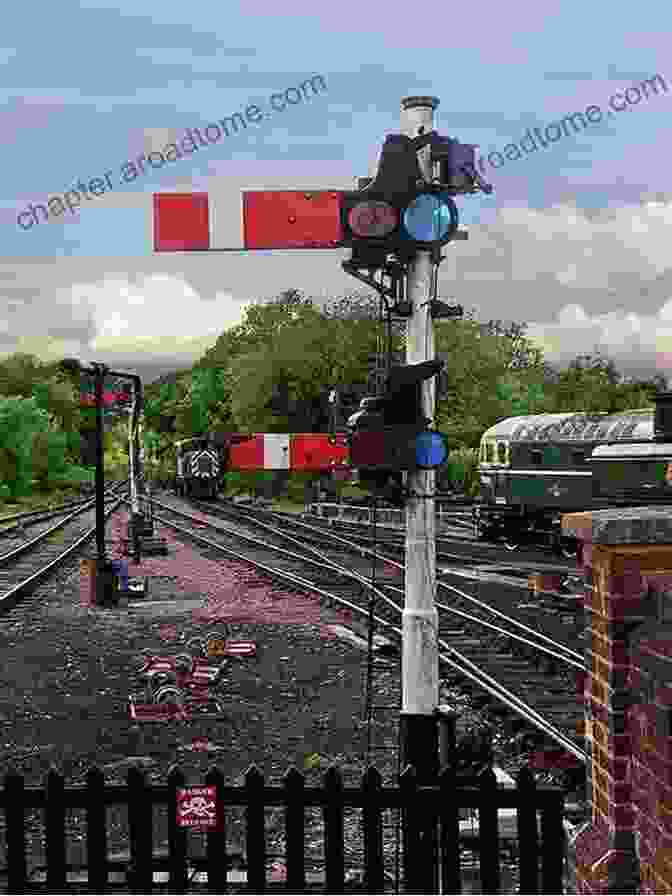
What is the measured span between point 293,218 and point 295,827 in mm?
3011

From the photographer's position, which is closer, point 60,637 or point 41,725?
point 41,725

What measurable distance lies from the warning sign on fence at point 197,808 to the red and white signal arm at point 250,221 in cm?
267

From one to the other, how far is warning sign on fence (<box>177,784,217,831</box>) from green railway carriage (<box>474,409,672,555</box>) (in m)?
17.0

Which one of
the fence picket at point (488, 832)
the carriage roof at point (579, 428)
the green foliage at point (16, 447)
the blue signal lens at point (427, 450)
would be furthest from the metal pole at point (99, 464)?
the green foliage at point (16, 447)

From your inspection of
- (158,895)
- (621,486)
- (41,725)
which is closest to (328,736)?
(41,725)

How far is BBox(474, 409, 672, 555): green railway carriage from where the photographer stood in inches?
877

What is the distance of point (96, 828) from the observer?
5383 mm

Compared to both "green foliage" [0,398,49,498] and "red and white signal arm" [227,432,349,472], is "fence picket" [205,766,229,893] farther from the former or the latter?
"green foliage" [0,398,49,498]

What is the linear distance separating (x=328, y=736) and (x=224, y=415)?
68440 millimetres

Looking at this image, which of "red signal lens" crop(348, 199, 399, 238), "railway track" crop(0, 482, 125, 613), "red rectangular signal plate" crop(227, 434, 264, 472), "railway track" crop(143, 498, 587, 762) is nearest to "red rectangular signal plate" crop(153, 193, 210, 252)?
"red signal lens" crop(348, 199, 399, 238)

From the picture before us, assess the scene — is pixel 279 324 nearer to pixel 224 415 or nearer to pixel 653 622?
pixel 224 415

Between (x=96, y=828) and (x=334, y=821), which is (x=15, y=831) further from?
(x=334, y=821)

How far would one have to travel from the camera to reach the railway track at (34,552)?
1950 cm

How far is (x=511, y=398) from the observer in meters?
62.2
